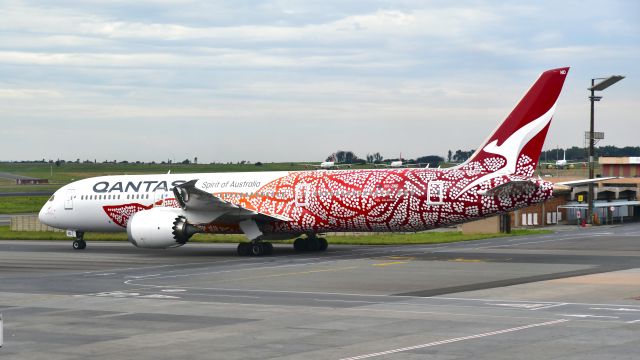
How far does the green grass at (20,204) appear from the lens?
9856cm

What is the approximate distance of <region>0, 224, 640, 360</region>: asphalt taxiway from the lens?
1980 cm

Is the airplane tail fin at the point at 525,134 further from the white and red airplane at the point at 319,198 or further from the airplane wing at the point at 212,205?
the airplane wing at the point at 212,205

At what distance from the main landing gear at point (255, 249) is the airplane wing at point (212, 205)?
1145mm

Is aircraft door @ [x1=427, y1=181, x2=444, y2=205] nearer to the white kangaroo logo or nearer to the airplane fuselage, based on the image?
the airplane fuselage

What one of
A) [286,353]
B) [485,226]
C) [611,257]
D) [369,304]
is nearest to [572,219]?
[485,226]

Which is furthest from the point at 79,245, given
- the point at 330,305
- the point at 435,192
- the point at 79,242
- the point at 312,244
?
the point at 330,305

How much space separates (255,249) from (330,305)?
63.2 ft

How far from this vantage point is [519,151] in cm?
4128

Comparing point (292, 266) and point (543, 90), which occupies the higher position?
point (543, 90)

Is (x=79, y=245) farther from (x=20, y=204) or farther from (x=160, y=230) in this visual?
(x=20, y=204)

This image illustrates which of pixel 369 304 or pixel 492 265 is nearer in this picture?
pixel 369 304

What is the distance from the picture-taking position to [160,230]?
45656 millimetres

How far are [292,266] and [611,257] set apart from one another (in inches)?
529

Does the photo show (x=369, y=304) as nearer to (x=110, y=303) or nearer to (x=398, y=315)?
(x=398, y=315)
